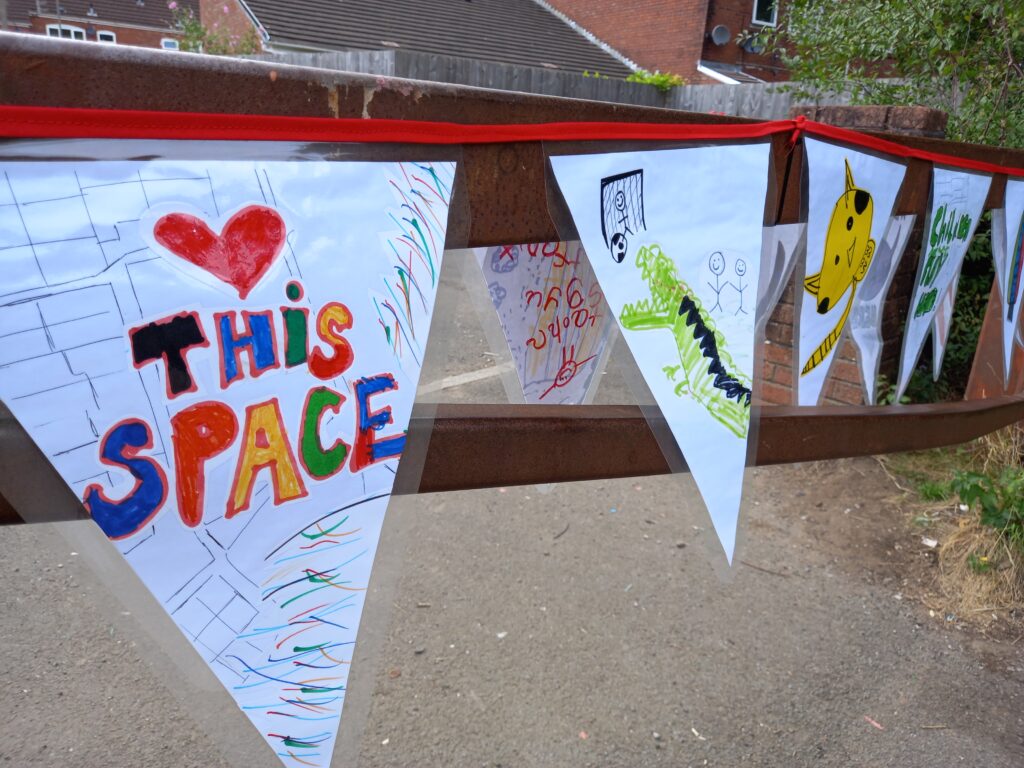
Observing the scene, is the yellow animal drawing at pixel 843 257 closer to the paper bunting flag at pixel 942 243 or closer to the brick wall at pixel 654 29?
the paper bunting flag at pixel 942 243

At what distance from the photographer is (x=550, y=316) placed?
178 cm

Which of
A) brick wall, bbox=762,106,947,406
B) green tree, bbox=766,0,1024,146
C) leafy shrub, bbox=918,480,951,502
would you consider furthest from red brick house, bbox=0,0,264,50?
leafy shrub, bbox=918,480,951,502

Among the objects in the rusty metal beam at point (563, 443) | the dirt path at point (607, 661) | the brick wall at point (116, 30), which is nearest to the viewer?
the rusty metal beam at point (563, 443)

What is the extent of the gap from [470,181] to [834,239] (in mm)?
991

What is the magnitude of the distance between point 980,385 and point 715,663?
1.39 meters

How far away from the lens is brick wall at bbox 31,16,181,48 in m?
28.9

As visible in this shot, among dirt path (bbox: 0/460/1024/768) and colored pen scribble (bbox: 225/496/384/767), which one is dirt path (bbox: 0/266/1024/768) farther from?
colored pen scribble (bbox: 225/496/384/767)

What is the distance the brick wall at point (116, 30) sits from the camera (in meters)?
28.9

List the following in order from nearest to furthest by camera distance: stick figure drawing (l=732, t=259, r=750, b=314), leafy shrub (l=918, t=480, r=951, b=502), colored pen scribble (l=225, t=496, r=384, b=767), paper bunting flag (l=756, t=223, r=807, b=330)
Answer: colored pen scribble (l=225, t=496, r=384, b=767), stick figure drawing (l=732, t=259, r=750, b=314), paper bunting flag (l=756, t=223, r=807, b=330), leafy shrub (l=918, t=480, r=951, b=502)

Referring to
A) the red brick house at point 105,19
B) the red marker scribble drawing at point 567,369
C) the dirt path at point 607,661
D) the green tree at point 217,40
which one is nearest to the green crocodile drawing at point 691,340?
the red marker scribble drawing at point 567,369

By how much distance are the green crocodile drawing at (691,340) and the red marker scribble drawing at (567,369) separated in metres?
0.51

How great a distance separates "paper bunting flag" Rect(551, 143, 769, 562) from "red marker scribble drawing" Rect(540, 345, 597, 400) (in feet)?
1.67

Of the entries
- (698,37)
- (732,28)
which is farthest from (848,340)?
(732,28)

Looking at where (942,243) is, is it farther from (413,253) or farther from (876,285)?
(413,253)
